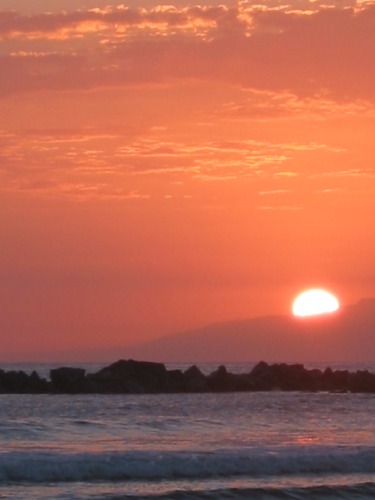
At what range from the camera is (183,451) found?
28516mm

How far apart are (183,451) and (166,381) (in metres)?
29.4

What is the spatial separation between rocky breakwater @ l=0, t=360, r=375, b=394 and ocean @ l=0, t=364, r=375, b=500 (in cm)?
879

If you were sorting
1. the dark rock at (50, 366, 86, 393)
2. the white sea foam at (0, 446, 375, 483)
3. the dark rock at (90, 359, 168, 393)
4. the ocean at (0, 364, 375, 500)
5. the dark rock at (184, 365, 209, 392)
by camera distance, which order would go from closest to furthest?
1. the ocean at (0, 364, 375, 500)
2. the white sea foam at (0, 446, 375, 483)
3. the dark rock at (50, 366, 86, 393)
4. the dark rock at (90, 359, 168, 393)
5. the dark rock at (184, 365, 209, 392)

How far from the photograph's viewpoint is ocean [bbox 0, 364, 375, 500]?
23.4m

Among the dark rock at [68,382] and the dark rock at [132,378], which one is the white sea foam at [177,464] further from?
the dark rock at [132,378]

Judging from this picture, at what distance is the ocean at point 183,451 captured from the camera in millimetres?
23422

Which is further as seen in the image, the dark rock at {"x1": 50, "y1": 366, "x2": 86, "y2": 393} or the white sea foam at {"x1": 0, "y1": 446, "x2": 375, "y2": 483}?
the dark rock at {"x1": 50, "y1": 366, "x2": 86, "y2": 393}

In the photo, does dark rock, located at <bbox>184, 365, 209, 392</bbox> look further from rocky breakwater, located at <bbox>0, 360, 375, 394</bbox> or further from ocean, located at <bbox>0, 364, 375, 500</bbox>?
ocean, located at <bbox>0, 364, 375, 500</bbox>

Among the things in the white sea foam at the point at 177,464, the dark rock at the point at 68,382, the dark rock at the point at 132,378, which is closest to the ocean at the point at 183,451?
the white sea foam at the point at 177,464

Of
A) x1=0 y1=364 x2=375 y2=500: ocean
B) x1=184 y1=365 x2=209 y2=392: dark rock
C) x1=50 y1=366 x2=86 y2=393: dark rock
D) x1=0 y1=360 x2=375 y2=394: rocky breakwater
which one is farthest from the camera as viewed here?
x1=184 y1=365 x2=209 y2=392: dark rock

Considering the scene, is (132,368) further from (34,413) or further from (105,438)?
(105,438)

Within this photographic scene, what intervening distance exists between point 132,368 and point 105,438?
90.3ft

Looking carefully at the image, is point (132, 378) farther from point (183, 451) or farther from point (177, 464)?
point (177, 464)

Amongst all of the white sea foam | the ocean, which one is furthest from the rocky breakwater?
the white sea foam
